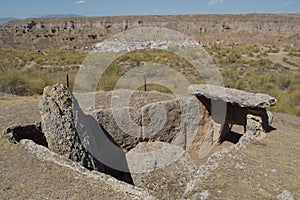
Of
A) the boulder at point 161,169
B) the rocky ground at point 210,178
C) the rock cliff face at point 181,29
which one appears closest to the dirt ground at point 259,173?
the rocky ground at point 210,178

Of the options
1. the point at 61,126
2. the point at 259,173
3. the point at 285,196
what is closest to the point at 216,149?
the point at 259,173

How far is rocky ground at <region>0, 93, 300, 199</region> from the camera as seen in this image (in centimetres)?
501

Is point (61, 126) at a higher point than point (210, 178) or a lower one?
higher

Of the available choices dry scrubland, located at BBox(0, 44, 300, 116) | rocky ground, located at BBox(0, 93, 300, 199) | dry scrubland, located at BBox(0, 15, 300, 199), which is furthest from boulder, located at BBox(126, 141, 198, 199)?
dry scrubland, located at BBox(0, 44, 300, 116)

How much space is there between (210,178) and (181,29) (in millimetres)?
62303

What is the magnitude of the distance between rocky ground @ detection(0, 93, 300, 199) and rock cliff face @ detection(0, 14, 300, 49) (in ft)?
153

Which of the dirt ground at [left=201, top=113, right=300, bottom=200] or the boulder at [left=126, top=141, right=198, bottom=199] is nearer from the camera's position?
the dirt ground at [left=201, top=113, right=300, bottom=200]

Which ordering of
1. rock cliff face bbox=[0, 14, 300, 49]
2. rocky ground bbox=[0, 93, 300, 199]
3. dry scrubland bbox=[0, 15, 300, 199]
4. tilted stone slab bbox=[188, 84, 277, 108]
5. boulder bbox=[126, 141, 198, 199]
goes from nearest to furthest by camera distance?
1. rocky ground bbox=[0, 93, 300, 199]
2. dry scrubland bbox=[0, 15, 300, 199]
3. boulder bbox=[126, 141, 198, 199]
4. tilted stone slab bbox=[188, 84, 277, 108]
5. rock cliff face bbox=[0, 14, 300, 49]

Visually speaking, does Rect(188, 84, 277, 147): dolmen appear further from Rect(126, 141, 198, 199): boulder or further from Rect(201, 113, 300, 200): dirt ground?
Rect(126, 141, 198, 199): boulder

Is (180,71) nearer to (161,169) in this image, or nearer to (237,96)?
(237,96)

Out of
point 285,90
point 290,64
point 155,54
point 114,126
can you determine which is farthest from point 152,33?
point 114,126

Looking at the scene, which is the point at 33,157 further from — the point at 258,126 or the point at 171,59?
the point at 171,59

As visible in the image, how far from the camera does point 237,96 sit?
8375mm

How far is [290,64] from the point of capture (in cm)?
2778
